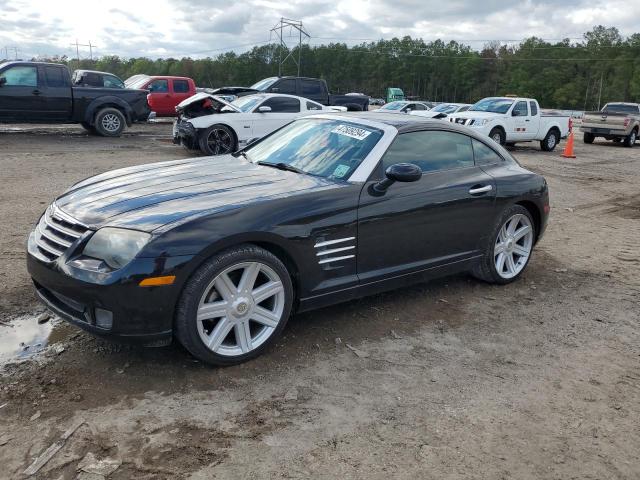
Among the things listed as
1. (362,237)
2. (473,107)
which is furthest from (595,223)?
(473,107)

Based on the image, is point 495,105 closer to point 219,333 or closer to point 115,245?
point 219,333

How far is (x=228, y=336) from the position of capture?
145 inches

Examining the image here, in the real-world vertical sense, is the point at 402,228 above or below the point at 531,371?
above

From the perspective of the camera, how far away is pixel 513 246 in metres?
5.45

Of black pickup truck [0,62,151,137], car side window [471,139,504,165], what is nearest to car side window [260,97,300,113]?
black pickup truck [0,62,151,137]

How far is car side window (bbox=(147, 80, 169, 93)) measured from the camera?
2291 cm

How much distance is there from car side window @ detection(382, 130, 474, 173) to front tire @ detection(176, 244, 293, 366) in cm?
131

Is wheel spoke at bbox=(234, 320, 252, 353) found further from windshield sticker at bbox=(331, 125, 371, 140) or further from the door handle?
the door handle

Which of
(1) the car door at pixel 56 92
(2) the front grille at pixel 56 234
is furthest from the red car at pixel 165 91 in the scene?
(2) the front grille at pixel 56 234

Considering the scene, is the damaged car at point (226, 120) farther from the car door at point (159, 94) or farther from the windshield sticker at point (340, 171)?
the car door at point (159, 94)

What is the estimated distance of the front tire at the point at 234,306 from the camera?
3373 millimetres

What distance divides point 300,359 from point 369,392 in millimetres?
569

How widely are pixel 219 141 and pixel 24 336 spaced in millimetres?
9572

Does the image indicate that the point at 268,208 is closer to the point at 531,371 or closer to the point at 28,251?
the point at 28,251
